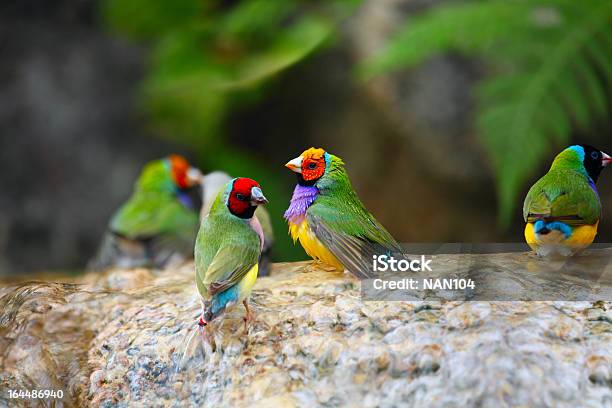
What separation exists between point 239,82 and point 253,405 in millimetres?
3509

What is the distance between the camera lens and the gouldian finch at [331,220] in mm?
2158

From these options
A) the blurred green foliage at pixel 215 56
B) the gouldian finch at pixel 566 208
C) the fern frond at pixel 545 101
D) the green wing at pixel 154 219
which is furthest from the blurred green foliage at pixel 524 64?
the gouldian finch at pixel 566 208

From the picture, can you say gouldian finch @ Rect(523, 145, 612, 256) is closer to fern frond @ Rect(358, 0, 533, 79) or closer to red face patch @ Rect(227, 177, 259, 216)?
red face patch @ Rect(227, 177, 259, 216)

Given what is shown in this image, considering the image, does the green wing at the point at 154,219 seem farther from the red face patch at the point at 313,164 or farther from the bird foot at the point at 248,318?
the red face patch at the point at 313,164

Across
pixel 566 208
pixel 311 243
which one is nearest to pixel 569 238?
pixel 566 208

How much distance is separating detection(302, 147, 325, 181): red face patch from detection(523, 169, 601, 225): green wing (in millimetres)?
577

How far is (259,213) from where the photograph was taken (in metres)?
2.83

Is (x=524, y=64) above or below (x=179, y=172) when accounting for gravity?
above

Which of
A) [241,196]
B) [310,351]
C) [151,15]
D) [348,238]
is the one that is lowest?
[310,351]

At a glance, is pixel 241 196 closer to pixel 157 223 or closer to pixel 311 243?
pixel 311 243

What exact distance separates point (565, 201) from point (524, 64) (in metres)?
2.83

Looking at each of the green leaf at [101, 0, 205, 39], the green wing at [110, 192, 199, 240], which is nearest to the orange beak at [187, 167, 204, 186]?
the green wing at [110, 192, 199, 240]

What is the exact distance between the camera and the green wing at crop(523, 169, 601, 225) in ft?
6.74

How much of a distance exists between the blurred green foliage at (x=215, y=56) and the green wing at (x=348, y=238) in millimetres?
2837
